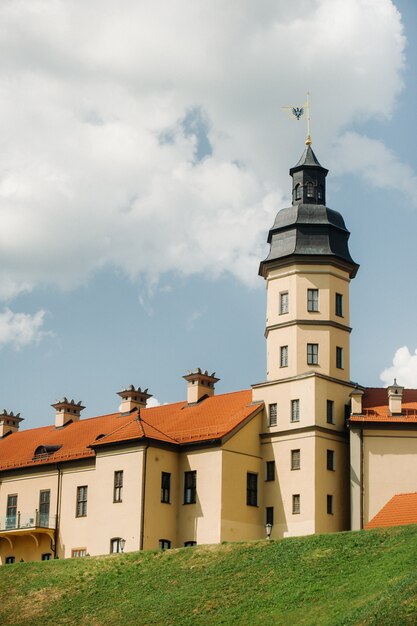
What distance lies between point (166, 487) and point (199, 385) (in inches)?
347

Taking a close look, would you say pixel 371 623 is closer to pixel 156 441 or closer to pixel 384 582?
pixel 384 582

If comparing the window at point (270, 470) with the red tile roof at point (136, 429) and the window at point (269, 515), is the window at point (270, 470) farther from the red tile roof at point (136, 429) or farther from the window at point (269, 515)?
the red tile roof at point (136, 429)

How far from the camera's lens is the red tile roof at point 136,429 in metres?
56.9

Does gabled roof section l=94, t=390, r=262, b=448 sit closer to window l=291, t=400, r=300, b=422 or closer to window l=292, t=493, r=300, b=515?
window l=291, t=400, r=300, b=422

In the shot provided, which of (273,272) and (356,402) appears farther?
(273,272)

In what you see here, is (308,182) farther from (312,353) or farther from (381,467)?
(381,467)

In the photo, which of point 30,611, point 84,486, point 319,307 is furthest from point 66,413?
point 30,611

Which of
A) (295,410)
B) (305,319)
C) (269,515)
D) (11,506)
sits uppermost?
(305,319)

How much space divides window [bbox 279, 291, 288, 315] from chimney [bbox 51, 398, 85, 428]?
1802 cm

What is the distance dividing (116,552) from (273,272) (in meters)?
16.8

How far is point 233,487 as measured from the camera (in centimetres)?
5534

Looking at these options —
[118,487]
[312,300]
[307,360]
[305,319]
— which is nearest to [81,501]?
[118,487]

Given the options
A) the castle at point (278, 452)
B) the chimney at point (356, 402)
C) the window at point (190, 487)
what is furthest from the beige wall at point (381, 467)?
the window at point (190, 487)

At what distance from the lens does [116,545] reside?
180 feet
